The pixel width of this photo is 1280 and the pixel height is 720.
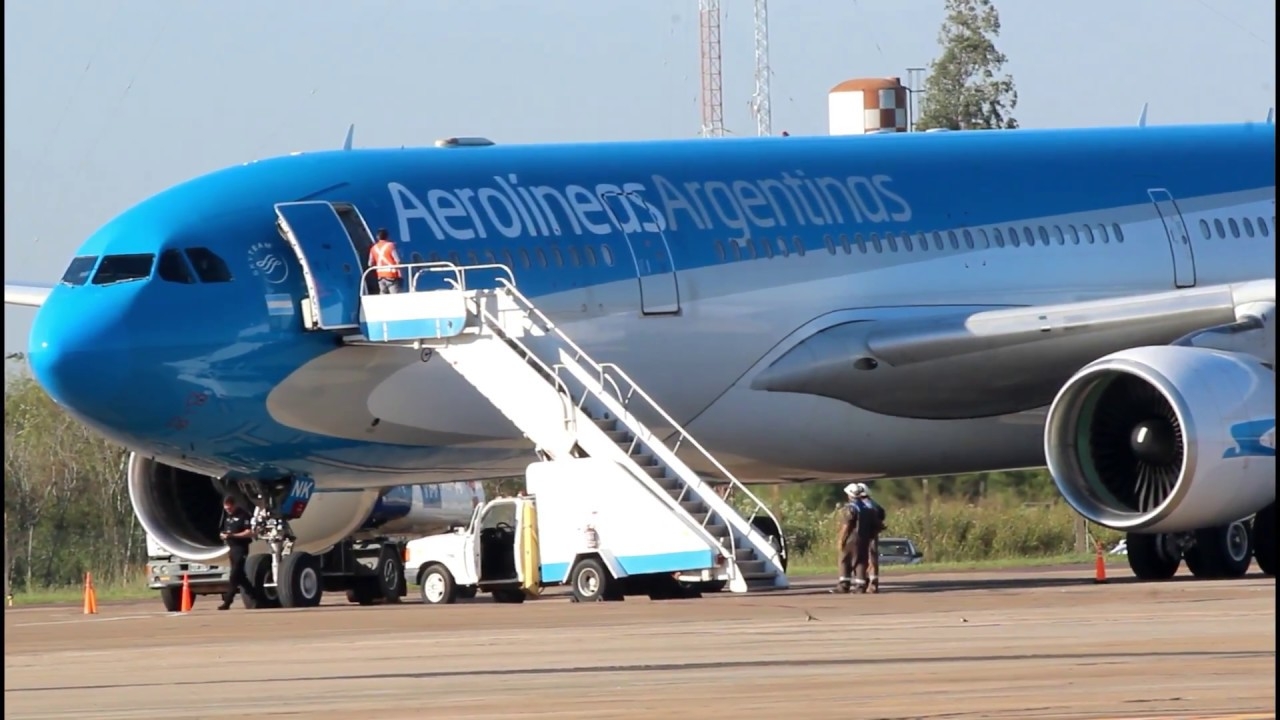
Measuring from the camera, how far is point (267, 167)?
1997 cm

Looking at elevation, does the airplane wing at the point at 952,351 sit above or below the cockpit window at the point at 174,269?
below

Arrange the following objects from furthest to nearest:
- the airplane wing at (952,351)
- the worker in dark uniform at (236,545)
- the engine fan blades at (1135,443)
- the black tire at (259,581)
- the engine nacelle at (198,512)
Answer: the engine nacelle at (198,512), the airplane wing at (952,351), the black tire at (259,581), the worker in dark uniform at (236,545), the engine fan blades at (1135,443)

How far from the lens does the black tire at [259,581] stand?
2062 centimetres

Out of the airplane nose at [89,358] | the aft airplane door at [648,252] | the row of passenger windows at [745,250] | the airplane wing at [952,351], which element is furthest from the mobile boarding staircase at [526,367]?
the airplane wing at [952,351]

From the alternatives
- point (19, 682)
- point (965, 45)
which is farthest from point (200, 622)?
point (965, 45)

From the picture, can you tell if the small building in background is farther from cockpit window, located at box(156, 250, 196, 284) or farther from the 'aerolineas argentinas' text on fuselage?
cockpit window, located at box(156, 250, 196, 284)

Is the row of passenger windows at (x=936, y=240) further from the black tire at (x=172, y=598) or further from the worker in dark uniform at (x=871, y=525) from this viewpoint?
the black tire at (x=172, y=598)

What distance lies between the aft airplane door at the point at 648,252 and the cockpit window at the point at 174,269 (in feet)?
12.0

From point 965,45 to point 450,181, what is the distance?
40.3 metres

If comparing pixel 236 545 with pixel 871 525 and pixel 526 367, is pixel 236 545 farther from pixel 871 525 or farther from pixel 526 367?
pixel 871 525

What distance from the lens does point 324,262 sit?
19.1 m

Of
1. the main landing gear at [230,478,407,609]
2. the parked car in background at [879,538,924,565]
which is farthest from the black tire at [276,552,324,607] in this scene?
the parked car in background at [879,538,924,565]

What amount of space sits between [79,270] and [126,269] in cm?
44

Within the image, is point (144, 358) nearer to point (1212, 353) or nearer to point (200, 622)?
point (200, 622)
